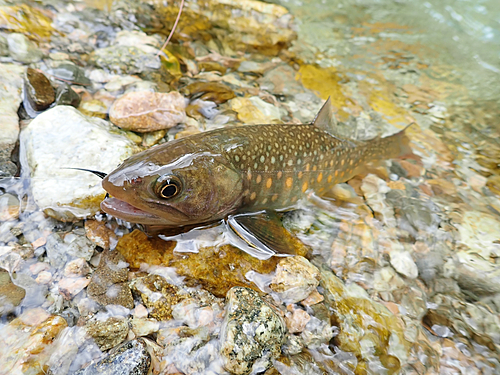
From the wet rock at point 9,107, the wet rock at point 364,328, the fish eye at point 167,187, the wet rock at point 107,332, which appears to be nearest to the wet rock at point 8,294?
the wet rock at point 107,332

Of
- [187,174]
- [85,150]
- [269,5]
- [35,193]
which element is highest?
[269,5]

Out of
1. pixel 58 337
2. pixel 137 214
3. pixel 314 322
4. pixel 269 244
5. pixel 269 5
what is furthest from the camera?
pixel 269 5

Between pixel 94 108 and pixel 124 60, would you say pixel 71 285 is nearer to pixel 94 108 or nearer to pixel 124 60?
pixel 94 108

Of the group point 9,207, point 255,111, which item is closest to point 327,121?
point 255,111

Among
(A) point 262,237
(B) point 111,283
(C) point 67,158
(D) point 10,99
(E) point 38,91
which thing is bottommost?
(B) point 111,283

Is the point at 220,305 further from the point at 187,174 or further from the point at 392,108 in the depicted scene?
the point at 392,108

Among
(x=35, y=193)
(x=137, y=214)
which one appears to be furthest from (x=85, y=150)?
(x=137, y=214)

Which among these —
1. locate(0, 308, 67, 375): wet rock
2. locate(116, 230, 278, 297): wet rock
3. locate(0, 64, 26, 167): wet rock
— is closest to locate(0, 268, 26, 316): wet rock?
locate(0, 308, 67, 375): wet rock
